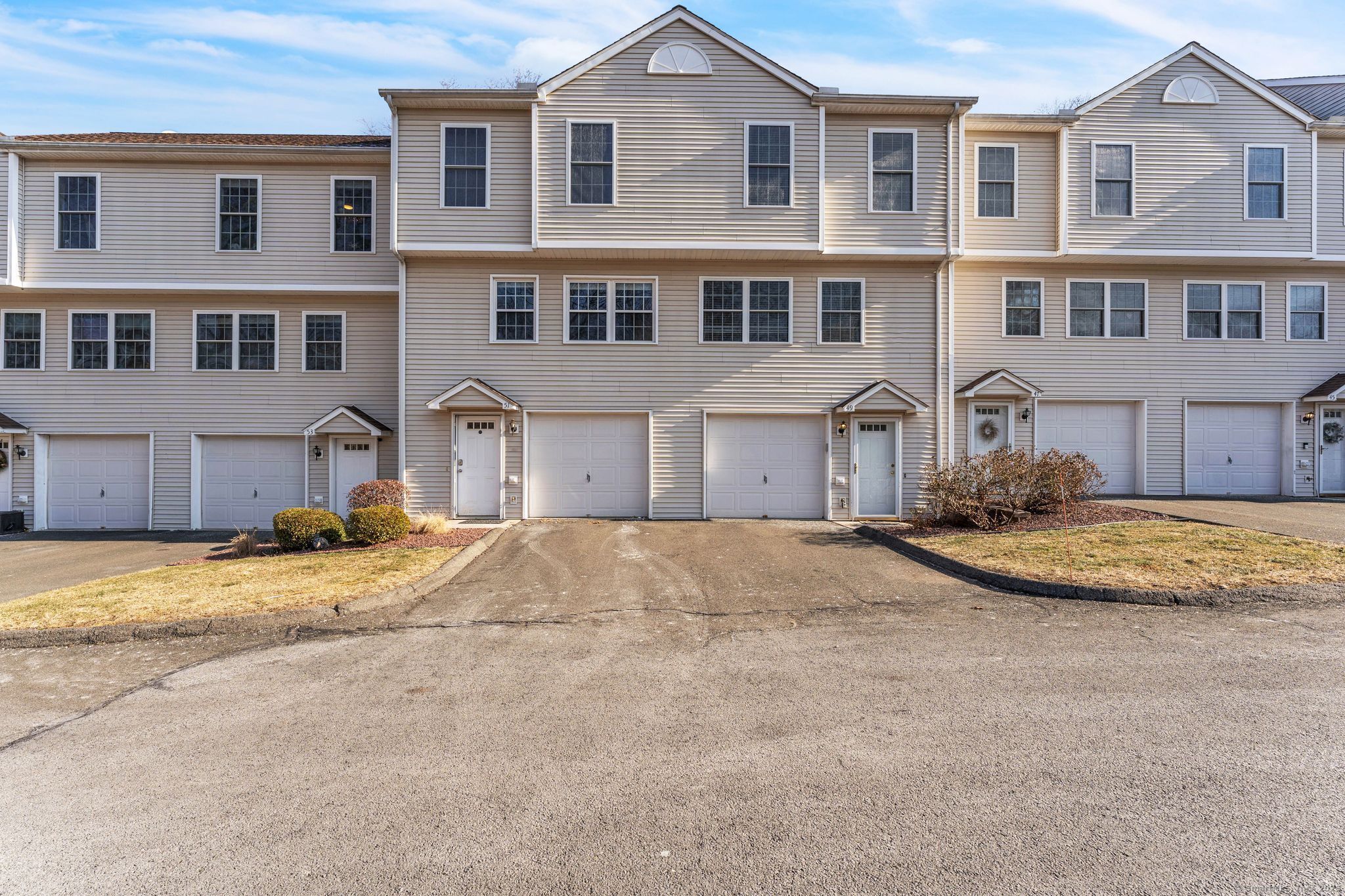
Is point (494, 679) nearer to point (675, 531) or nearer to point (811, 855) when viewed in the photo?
point (811, 855)

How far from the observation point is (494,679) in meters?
6.20

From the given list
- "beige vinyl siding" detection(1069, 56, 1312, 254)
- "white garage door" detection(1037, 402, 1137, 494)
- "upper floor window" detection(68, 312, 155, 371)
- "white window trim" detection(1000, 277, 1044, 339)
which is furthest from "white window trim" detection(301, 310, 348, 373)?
"beige vinyl siding" detection(1069, 56, 1312, 254)

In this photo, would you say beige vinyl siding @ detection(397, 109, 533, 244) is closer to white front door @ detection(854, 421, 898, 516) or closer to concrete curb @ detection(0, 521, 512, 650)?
white front door @ detection(854, 421, 898, 516)

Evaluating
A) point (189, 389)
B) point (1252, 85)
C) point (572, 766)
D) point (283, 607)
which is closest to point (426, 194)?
point (189, 389)

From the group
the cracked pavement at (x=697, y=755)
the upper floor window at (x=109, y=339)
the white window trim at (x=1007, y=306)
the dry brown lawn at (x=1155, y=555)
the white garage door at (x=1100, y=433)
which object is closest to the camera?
the cracked pavement at (x=697, y=755)

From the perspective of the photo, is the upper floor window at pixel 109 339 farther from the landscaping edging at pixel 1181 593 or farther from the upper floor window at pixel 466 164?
the landscaping edging at pixel 1181 593

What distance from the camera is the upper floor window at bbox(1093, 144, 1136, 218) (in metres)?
16.6

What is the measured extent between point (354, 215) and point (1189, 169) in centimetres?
2026

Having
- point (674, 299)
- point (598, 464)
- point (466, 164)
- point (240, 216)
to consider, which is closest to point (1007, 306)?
point (674, 299)

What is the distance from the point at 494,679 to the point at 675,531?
8438 millimetres

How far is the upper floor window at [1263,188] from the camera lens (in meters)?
16.8

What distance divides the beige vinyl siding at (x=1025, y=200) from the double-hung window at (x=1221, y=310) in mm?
4307

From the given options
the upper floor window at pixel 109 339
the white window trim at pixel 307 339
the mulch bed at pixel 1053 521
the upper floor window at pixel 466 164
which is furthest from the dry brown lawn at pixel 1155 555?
the upper floor window at pixel 109 339

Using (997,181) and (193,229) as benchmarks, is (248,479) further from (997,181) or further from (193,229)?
(997,181)
